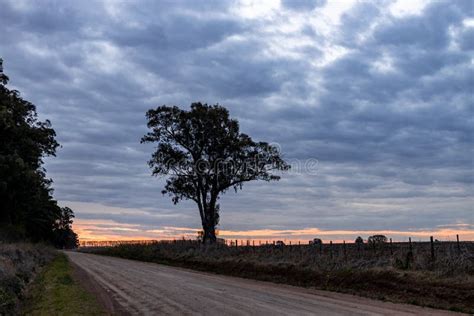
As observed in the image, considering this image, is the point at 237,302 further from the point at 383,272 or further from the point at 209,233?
the point at 209,233

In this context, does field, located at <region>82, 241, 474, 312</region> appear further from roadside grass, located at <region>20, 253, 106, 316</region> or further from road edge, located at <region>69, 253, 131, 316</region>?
roadside grass, located at <region>20, 253, 106, 316</region>

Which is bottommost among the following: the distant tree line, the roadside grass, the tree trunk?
the roadside grass

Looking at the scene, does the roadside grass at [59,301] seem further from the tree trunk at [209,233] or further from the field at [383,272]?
the tree trunk at [209,233]

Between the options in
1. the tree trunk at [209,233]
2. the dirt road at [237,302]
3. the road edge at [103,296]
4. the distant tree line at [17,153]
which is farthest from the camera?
the tree trunk at [209,233]

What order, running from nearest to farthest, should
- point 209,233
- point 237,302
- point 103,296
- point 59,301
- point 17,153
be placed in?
point 237,302
point 59,301
point 103,296
point 17,153
point 209,233

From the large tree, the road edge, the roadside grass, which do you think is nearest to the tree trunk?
the large tree

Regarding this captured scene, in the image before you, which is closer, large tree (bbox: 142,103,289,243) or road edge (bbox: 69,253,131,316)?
road edge (bbox: 69,253,131,316)

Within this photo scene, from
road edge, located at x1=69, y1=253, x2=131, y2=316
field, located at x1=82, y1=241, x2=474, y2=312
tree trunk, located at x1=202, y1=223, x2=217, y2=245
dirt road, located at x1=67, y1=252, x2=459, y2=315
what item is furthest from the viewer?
tree trunk, located at x1=202, y1=223, x2=217, y2=245

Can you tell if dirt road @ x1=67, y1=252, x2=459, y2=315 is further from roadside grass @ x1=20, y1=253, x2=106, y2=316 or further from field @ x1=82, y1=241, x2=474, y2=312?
field @ x1=82, y1=241, x2=474, y2=312

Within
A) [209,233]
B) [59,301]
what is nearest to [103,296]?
[59,301]

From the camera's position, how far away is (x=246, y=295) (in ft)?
64.0

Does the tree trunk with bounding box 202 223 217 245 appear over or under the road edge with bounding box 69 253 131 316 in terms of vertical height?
over

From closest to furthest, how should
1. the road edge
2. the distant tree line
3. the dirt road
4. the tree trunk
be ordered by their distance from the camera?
1. the dirt road
2. the road edge
3. the distant tree line
4. the tree trunk

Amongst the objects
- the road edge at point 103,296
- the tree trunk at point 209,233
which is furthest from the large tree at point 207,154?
the road edge at point 103,296
